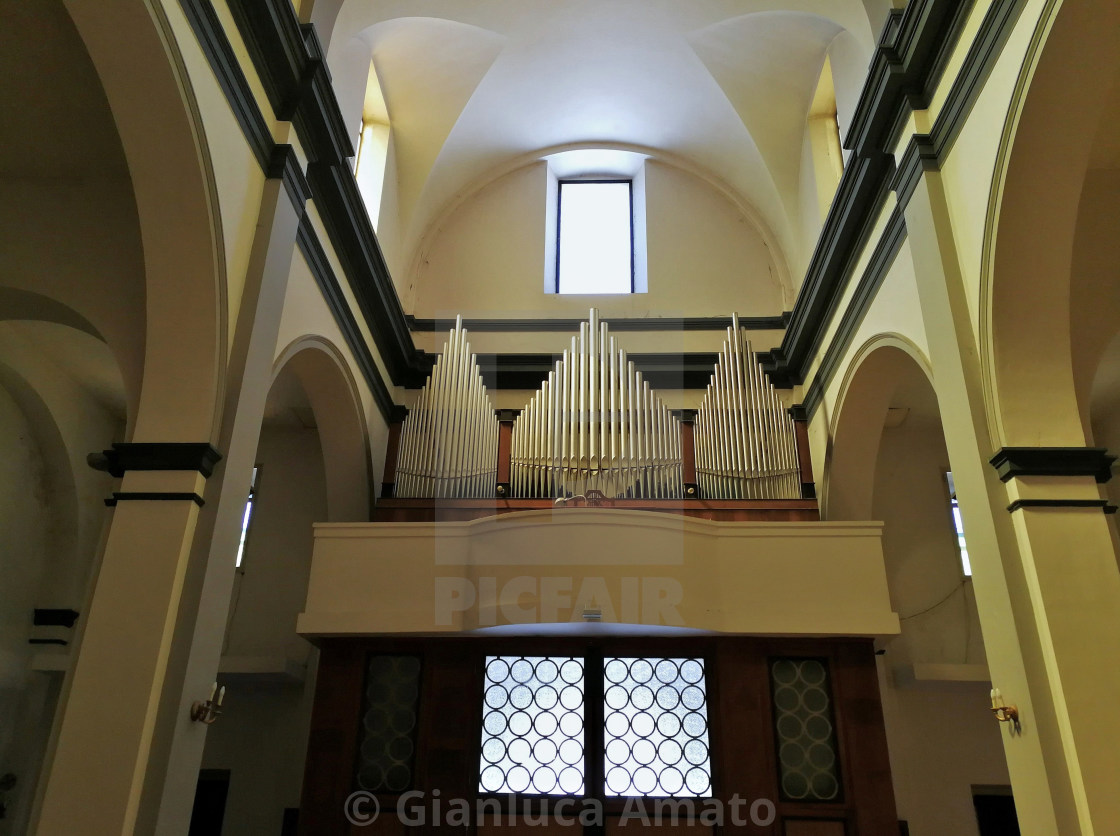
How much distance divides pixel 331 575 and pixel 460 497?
162 cm

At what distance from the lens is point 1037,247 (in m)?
4.55

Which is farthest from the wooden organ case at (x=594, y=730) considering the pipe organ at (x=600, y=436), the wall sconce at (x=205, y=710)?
the wall sconce at (x=205, y=710)

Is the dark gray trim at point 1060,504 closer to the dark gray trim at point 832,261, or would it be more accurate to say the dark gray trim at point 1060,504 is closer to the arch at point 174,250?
the dark gray trim at point 832,261

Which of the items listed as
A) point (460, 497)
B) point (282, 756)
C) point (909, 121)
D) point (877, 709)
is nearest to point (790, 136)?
point (909, 121)

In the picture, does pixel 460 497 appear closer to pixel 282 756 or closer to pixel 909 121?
pixel 282 756

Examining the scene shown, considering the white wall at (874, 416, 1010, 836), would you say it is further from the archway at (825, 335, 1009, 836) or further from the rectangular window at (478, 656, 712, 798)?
the rectangular window at (478, 656, 712, 798)

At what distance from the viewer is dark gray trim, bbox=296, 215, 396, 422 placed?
6.28 m

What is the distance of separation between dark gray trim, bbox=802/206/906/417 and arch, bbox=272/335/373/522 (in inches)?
163

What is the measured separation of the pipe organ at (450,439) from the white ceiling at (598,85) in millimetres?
1934

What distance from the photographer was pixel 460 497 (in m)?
8.12

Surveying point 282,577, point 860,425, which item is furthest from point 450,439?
point 860,425

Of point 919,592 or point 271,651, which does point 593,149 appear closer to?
point 919,592

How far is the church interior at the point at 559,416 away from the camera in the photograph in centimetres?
433

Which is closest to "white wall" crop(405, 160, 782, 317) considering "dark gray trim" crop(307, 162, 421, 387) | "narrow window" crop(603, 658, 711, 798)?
"dark gray trim" crop(307, 162, 421, 387)
